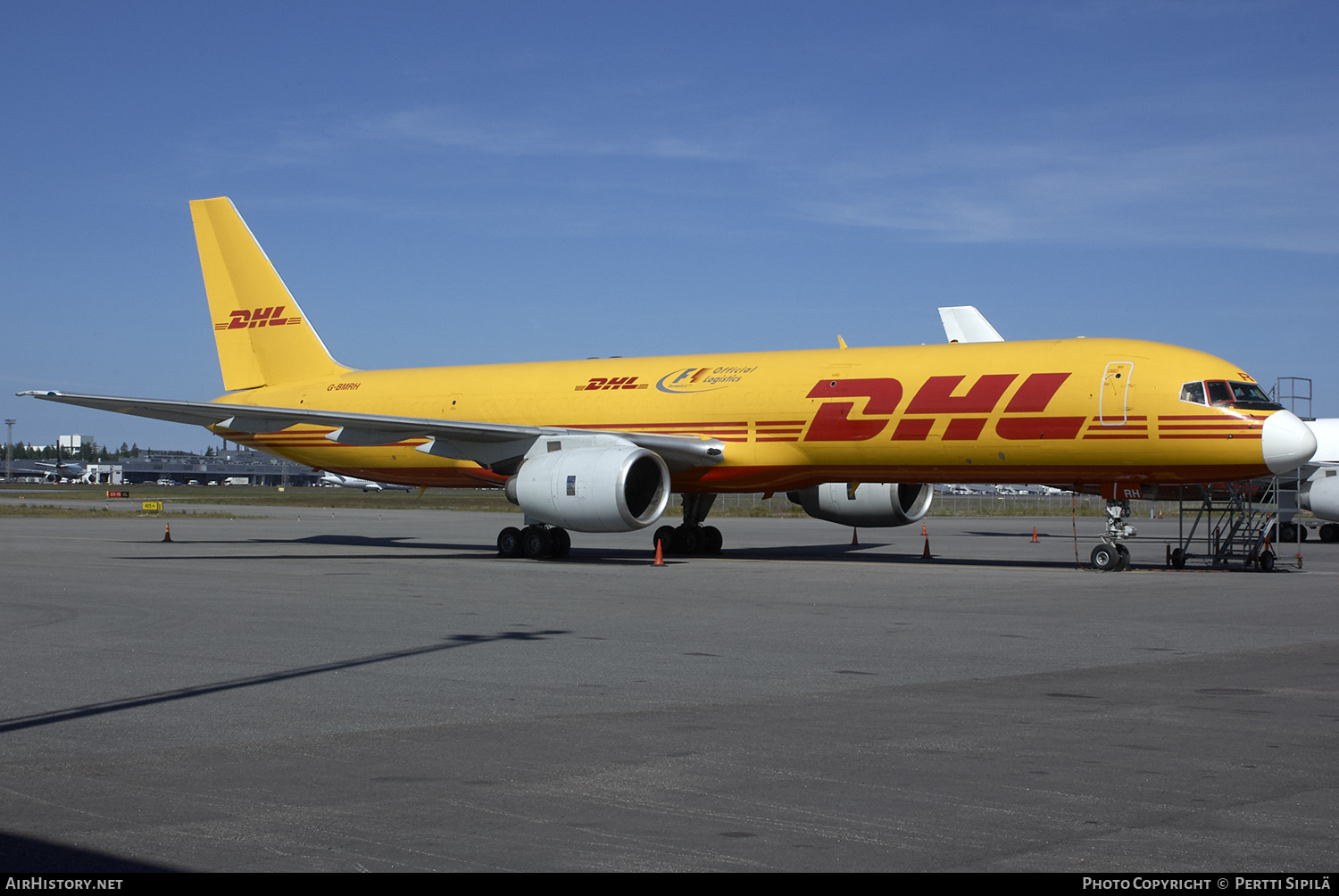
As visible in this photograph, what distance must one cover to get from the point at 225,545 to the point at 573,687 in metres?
21.1

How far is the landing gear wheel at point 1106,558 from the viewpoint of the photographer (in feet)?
69.9

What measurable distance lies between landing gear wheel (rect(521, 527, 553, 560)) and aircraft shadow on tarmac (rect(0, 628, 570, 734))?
11.1 meters

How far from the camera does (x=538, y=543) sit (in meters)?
23.5

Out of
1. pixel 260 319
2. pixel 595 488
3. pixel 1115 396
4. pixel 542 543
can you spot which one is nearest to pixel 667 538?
pixel 542 543

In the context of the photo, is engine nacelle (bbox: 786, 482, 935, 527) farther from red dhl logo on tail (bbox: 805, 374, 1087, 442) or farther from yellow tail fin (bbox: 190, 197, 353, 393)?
yellow tail fin (bbox: 190, 197, 353, 393)

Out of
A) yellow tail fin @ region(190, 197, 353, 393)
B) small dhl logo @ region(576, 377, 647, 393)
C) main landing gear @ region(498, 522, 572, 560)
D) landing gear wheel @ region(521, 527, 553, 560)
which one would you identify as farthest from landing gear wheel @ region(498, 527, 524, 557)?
yellow tail fin @ region(190, 197, 353, 393)

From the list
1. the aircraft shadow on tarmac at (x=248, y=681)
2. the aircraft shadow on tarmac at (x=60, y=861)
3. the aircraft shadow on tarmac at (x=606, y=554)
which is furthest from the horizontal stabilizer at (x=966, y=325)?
the aircraft shadow on tarmac at (x=60, y=861)

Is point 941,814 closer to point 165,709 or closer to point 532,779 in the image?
point 532,779

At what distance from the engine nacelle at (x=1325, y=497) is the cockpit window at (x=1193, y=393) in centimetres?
1411

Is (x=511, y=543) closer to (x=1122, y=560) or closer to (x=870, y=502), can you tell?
(x=870, y=502)

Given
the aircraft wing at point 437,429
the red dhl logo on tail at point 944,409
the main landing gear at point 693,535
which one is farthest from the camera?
the main landing gear at point 693,535

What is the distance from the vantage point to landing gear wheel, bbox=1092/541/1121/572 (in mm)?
21297

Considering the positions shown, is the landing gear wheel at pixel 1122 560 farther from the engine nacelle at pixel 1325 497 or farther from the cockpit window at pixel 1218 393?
the engine nacelle at pixel 1325 497

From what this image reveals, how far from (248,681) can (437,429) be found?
14.6 metres
